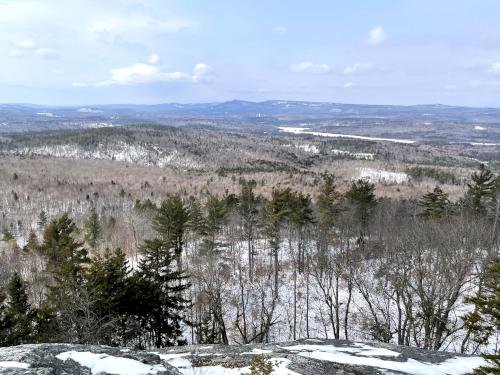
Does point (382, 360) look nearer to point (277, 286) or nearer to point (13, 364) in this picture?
point (13, 364)

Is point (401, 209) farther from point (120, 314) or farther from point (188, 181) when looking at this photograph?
point (188, 181)

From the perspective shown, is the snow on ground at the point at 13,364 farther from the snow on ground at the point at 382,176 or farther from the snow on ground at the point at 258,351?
the snow on ground at the point at 382,176

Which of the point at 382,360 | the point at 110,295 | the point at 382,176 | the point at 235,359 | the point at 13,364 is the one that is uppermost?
the point at 13,364

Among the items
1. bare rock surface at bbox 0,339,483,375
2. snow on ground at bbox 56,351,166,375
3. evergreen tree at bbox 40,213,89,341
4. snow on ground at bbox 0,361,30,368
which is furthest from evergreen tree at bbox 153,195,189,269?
snow on ground at bbox 0,361,30,368

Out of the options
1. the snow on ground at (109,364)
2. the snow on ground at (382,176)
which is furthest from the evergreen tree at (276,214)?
Answer: the snow on ground at (382,176)

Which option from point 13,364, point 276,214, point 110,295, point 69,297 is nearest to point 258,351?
point 13,364

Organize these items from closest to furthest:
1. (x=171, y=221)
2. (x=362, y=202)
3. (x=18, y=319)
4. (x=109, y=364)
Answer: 1. (x=109, y=364)
2. (x=18, y=319)
3. (x=171, y=221)
4. (x=362, y=202)
